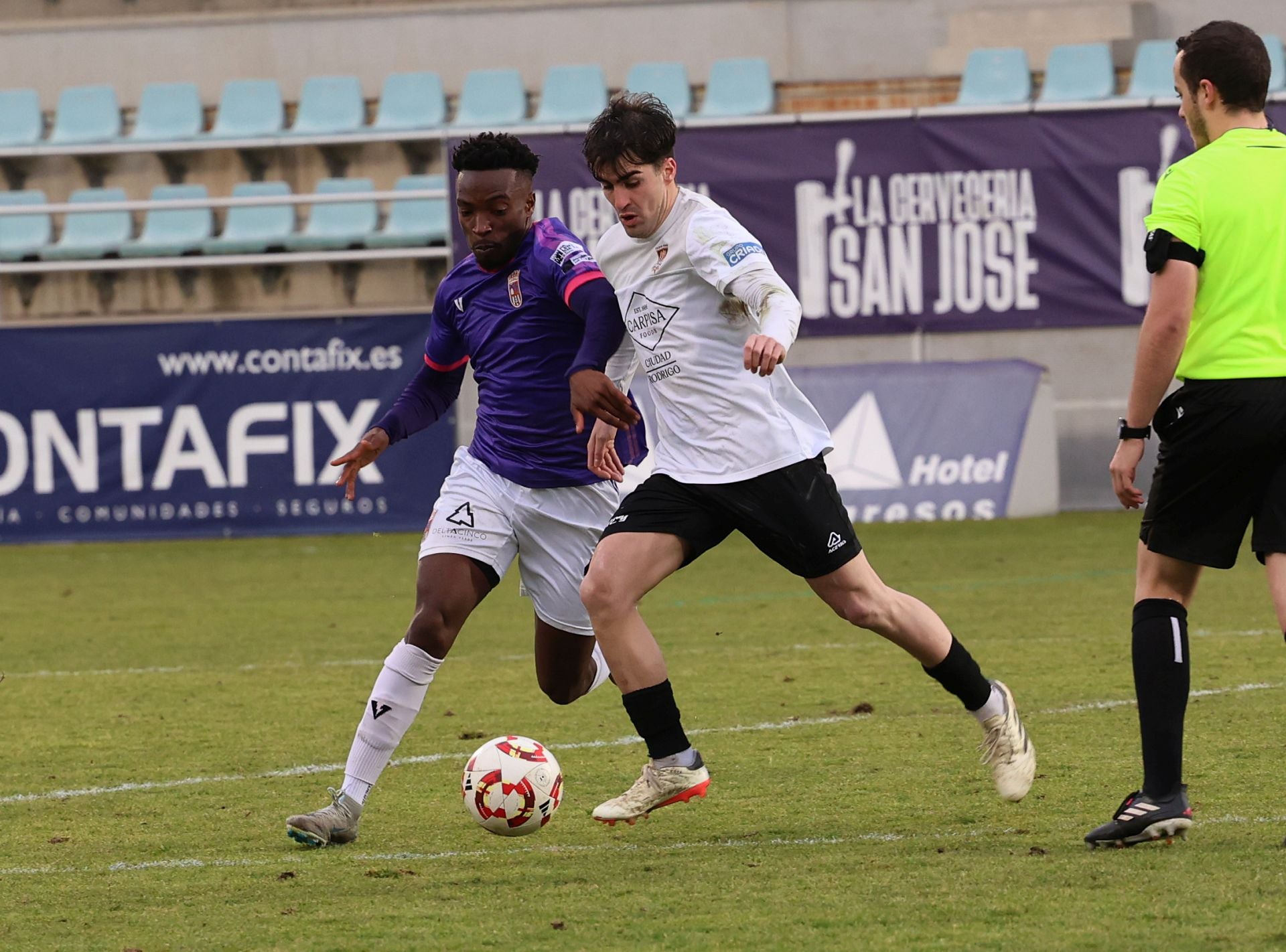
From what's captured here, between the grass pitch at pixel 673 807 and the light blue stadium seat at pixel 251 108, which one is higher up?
the light blue stadium seat at pixel 251 108

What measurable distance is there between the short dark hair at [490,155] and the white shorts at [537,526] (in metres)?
0.84

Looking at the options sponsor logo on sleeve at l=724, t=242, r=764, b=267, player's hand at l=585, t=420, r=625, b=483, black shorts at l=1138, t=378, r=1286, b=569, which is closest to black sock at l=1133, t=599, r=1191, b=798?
black shorts at l=1138, t=378, r=1286, b=569

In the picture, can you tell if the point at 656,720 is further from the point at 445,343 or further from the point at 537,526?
the point at 445,343

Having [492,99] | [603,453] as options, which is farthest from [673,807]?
[492,99]

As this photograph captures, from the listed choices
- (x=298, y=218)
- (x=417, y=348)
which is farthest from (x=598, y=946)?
→ (x=298, y=218)

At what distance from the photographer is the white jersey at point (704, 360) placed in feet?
16.8

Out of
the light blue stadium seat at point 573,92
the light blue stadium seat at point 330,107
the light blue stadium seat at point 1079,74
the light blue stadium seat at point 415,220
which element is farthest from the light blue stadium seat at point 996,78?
the light blue stadium seat at point 330,107

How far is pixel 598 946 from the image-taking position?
3.91 m

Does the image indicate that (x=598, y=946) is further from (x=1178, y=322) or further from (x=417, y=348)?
(x=417, y=348)

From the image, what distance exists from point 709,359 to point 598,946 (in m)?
1.80

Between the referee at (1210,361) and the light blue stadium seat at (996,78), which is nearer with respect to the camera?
the referee at (1210,361)

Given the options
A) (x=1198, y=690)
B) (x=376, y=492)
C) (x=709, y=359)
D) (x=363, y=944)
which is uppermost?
(x=709, y=359)

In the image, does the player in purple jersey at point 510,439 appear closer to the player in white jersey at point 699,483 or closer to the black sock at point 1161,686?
the player in white jersey at point 699,483

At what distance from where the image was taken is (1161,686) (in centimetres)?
462
